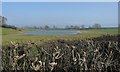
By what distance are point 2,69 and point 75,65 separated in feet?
4.33

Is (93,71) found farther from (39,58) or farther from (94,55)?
(39,58)

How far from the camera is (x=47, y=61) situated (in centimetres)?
481

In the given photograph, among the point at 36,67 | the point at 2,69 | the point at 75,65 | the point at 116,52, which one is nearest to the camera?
the point at 36,67

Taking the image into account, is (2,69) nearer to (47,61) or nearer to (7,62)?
(7,62)

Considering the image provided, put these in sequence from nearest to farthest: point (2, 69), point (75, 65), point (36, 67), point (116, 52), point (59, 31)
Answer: point (36, 67), point (75, 65), point (2, 69), point (116, 52), point (59, 31)

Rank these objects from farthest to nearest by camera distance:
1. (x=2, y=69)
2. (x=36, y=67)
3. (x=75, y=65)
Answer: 1. (x=2, y=69)
2. (x=75, y=65)
3. (x=36, y=67)

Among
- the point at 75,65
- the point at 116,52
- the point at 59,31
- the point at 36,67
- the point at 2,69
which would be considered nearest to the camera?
the point at 36,67

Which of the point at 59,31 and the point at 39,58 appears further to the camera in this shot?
the point at 59,31

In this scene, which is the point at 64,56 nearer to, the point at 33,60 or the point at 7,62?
the point at 33,60

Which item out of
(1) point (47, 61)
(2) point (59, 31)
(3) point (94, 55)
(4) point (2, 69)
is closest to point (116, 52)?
(3) point (94, 55)

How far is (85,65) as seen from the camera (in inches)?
172

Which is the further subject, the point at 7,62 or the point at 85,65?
the point at 7,62

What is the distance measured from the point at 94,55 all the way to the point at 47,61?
0.85 metres

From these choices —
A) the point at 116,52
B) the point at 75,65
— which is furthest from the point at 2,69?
the point at 116,52
